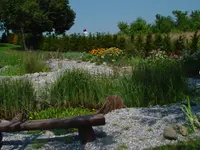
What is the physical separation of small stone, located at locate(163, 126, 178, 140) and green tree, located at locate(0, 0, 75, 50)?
17590 mm

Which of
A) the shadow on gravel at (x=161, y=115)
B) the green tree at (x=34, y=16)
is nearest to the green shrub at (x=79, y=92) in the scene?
the shadow on gravel at (x=161, y=115)

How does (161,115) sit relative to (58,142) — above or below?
above

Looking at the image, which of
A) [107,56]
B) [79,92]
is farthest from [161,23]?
[79,92]

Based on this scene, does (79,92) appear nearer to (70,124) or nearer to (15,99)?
(15,99)

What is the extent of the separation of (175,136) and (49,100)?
10.3 ft

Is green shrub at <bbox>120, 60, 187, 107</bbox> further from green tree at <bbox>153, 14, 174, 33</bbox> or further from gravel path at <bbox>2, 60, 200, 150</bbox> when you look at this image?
green tree at <bbox>153, 14, 174, 33</bbox>

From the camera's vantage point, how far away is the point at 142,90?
5926 millimetres

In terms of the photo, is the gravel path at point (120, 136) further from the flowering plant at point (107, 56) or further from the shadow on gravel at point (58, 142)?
the flowering plant at point (107, 56)

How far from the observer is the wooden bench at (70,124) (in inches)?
155

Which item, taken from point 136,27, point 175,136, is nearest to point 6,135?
point 175,136

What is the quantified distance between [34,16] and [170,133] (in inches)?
1107

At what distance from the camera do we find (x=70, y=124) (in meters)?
3.95

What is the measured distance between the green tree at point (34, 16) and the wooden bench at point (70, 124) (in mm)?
17148

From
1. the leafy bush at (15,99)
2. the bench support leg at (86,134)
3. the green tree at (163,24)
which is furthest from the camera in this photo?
the green tree at (163,24)
